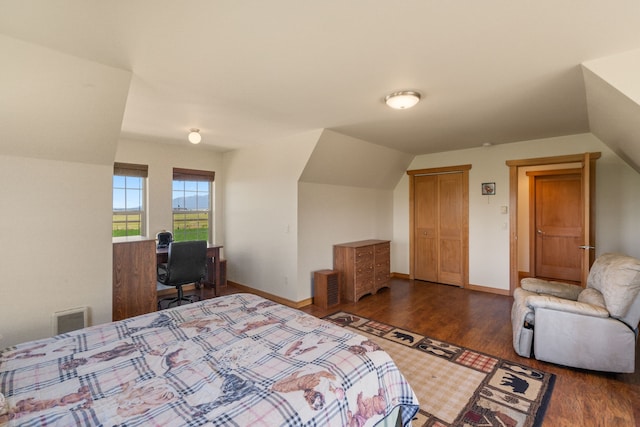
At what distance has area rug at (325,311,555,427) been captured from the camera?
6.34 feet

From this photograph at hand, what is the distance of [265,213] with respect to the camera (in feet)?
15.4

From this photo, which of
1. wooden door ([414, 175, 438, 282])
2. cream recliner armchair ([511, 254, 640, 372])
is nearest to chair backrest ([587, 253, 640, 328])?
cream recliner armchair ([511, 254, 640, 372])

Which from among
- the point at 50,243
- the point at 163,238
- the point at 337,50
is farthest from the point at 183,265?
the point at 337,50

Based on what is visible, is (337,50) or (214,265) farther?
(214,265)

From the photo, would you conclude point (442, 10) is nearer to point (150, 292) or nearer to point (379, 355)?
point (379, 355)

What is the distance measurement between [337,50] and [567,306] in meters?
2.77

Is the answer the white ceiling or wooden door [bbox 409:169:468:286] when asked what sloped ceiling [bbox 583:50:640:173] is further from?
wooden door [bbox 409:169:468:286]

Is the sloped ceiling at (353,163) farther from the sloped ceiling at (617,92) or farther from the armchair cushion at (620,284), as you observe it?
the armchair cushion at (620,284)

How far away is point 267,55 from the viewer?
195 cm

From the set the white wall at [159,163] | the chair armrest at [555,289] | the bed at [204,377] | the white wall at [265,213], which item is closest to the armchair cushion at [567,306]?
the chair armrest at [555,289]

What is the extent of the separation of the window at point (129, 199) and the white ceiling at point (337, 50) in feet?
4.44

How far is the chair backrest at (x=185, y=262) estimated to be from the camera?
370 cm

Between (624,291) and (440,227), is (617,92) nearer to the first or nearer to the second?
(624,291)

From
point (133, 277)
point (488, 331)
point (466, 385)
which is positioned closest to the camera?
point (466, 385)
